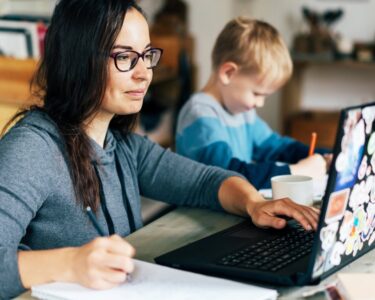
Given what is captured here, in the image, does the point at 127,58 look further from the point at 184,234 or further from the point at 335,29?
the point at 335,29

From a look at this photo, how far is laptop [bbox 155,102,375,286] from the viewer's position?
0.93 meters

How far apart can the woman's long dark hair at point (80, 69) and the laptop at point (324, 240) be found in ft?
0.88

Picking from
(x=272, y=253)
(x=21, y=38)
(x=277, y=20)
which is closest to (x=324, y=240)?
(x=272, y=253)

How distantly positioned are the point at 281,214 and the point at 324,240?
14.5 inches

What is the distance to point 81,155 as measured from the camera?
1.30 meters

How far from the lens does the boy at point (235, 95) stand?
1865 mm

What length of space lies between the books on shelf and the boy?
130 centimetres

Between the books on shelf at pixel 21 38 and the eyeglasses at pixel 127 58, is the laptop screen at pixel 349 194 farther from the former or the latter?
the books on shelf at pixel 21 38

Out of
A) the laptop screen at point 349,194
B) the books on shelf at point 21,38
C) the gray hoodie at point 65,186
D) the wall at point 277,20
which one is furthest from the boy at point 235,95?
the wall at point 277,20

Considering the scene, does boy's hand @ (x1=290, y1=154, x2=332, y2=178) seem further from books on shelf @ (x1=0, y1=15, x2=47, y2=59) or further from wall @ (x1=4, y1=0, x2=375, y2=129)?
wall @ (x1=4, y1=0, x2=375, y2=129)

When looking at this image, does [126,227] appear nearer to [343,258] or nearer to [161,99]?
[343,258]

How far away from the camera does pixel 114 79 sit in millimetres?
1317

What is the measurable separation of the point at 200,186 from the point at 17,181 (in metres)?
0.50

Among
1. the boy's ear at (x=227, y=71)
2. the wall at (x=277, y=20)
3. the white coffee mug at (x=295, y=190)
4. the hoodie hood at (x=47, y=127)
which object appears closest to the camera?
the hoodie hood at (x=47, y=127)
